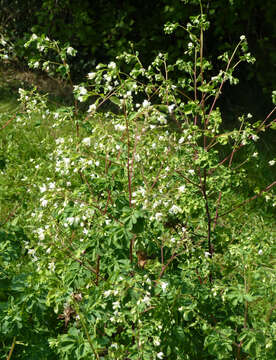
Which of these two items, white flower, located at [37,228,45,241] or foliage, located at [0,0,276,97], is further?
foliage, located at [0,0,276,97]

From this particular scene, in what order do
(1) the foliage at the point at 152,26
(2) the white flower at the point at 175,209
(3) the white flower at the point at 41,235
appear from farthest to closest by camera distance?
(1) the foliage at the point at 152,26 < (3) the white flower at the point at 41,235 < (2) the white flower at the point at 175,209

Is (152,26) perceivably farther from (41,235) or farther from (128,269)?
(128,269)

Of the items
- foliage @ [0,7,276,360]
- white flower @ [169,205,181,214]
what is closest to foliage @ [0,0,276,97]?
foliage @ [0,7,276,360]

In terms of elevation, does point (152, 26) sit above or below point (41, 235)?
below

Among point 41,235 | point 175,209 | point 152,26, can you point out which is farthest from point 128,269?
point 152,26

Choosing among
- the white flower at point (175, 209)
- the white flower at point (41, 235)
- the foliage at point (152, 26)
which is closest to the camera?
the white flower at point (175, 209)

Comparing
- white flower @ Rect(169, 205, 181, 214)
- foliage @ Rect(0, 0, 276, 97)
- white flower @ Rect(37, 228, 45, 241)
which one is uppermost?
white flower @ Rect(169, 205, 181, 214)

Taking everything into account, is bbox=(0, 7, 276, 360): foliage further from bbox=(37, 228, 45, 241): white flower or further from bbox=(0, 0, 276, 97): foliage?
bbox=(0, 0, 276, 97): foliage

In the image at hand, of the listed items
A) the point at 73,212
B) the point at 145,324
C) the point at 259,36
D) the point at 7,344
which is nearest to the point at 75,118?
the point at 73,212

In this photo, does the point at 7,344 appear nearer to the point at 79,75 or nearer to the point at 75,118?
the point at 75,118

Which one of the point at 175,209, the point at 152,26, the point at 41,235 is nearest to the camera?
the point at 175,209

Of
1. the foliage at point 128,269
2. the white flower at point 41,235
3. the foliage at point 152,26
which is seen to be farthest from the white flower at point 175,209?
the foliage at point 152,26

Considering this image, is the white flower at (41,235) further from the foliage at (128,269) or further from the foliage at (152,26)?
the foliage at (152,26)

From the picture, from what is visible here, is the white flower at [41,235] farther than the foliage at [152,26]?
No
